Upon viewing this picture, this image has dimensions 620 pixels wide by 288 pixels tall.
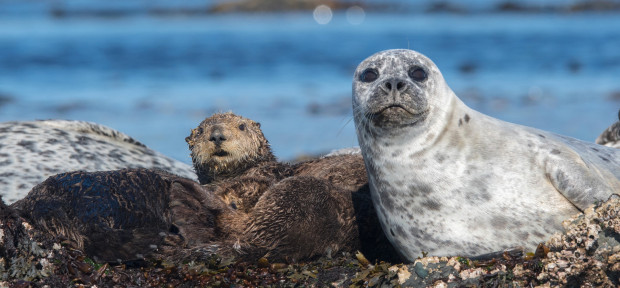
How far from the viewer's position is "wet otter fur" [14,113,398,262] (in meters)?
4.52

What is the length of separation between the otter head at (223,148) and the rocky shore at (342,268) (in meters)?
1.86

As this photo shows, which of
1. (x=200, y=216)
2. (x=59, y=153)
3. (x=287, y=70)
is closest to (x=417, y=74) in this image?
(x=200, y=216)

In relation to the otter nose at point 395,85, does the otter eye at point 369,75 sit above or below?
above

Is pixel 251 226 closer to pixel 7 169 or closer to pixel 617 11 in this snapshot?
pixel 7 169

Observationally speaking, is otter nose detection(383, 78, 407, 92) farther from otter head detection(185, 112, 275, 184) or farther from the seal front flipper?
otter head detection(185, 112, 275, 184)

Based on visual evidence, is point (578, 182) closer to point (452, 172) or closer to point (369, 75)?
point (452, 172)

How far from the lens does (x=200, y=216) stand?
4879 millimetres

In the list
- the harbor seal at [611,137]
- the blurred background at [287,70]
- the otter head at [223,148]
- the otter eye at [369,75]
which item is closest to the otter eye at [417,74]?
the otter eye at [369,75]

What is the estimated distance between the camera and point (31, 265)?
421 centimetres

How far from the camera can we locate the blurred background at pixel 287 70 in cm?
1429

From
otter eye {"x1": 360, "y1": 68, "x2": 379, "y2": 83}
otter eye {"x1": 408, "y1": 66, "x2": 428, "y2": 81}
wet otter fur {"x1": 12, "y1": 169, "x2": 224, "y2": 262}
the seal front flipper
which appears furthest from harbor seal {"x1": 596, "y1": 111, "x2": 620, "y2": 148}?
wet otter fur {"x1": 12, "y1": 169, "x2": 224, "y2": 262}

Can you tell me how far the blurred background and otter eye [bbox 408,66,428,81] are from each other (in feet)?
9.15

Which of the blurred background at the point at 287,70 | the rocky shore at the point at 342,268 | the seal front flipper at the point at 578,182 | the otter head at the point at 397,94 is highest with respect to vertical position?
the blurred background at the point at 287,70

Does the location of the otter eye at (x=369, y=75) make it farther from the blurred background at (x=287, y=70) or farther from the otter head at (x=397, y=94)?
the blurred background at (x=287, y=70)
